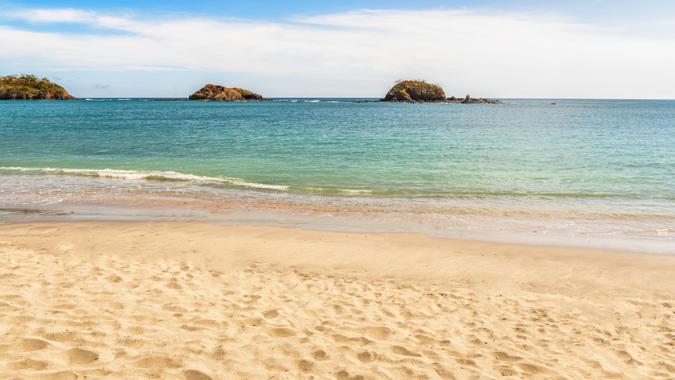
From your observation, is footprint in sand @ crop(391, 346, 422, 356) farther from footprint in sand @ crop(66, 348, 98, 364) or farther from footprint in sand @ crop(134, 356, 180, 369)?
footprint in sand @ crop(66, 348, 98, 364)

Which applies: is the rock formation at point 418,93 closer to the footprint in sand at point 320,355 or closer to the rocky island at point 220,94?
the rocky island at point 220,94

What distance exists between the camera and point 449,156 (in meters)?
30.1

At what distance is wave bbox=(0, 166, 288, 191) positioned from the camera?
20.1 meters

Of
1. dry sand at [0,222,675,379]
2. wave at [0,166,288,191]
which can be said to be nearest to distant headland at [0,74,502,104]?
wave at [0,166,288,191]

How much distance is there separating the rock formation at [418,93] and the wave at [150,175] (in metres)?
156

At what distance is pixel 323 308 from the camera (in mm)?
7453

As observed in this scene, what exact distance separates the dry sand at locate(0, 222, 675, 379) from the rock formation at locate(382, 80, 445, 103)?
165 metres

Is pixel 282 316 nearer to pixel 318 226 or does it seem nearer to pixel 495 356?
pixel 495 356

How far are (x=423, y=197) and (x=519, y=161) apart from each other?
12.8m

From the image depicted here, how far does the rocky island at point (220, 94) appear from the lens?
18438cm

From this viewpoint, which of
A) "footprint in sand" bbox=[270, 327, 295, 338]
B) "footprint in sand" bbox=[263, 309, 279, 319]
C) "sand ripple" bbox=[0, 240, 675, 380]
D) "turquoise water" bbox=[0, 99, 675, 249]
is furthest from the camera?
"turquoise water" bbox=[0, 99, 675, 249]

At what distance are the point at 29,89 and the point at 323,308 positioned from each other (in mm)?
211201

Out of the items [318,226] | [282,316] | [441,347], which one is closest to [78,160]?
[318,226]

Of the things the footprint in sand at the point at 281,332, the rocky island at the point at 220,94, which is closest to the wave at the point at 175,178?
the footprint in sand at the point at 281,332
